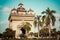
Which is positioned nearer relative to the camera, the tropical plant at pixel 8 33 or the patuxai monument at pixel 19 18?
the tropical plant at pixel 8 33

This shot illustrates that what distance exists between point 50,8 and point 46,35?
688 millimetres

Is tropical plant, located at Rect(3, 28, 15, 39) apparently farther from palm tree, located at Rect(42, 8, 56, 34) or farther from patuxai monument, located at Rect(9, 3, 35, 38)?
palm tree, located at Rect(42, 8, 56, 34)

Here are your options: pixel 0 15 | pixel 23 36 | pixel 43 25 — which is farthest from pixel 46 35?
pixel 0 15

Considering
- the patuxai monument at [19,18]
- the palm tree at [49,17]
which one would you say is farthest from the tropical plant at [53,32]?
the patuxai monument at [19,18]

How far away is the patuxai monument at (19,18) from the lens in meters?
4.05

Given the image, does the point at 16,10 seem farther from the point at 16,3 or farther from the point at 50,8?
the point at 50,8

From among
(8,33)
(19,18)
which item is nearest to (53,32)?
(19,18)

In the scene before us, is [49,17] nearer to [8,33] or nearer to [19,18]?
[19,18]

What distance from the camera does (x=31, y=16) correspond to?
4.09m

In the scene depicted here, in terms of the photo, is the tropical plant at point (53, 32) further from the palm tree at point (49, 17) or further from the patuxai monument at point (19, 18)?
the patuxai monument at point (19, 18)

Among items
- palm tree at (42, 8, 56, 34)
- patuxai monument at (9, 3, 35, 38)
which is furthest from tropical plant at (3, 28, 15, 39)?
palm tree at (42, 8, 56, 34)

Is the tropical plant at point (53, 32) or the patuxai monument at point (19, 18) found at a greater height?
the patuxai monument at point (19, 18)

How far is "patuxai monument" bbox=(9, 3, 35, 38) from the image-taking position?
13.3 ft

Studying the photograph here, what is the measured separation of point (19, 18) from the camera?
410 cm
